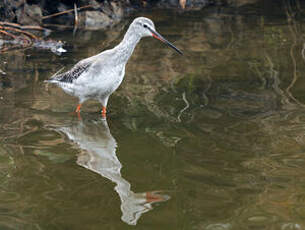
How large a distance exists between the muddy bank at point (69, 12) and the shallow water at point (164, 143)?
1.85 meters

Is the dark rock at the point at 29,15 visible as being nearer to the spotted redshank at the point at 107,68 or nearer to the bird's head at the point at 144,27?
the spotted redshank at the point at 107,68

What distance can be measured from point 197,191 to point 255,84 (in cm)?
454

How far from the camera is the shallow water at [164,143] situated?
6.08m

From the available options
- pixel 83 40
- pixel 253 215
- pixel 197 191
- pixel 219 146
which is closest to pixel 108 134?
pixel 219 146

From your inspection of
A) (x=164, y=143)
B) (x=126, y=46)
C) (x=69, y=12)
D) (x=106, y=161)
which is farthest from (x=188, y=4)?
(x=106, y=161)

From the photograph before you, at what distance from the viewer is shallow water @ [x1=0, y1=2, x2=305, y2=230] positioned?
6.08 m

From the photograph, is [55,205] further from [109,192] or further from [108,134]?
[108,134]

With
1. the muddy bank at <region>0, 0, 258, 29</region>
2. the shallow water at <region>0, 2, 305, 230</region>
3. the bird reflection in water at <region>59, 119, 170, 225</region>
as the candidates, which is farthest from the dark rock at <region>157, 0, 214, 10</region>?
the bird reflection in water at <region>59, 119, 170, 225</region>

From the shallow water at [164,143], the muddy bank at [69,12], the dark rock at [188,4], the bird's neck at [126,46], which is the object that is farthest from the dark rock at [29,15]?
the bird's neck at [126,46]

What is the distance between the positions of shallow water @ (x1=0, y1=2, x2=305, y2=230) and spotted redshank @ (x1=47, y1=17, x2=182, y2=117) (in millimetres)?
535

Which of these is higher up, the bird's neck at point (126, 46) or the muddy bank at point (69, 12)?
the bird's neck at point (126, 46)

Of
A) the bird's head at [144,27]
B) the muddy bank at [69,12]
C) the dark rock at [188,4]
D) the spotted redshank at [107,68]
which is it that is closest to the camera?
the spotted redshank at [107,68]

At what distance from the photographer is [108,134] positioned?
8602mm

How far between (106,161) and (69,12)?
30.7 ft
